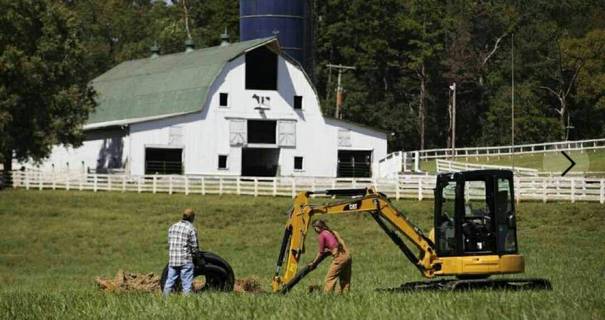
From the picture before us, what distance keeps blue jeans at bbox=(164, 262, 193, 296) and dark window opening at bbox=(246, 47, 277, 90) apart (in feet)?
149

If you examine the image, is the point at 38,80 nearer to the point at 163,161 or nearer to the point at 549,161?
the point at 163,161

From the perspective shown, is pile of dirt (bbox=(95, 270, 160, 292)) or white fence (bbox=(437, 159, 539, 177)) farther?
white fence (bbox=(437, 159, 539, 177))

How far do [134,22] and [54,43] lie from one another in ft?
148

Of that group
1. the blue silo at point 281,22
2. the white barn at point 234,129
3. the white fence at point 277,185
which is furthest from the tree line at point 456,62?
the white fence at point 277,185

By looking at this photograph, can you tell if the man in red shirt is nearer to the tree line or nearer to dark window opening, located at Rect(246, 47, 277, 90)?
dark window opening, located at Rect(246, 47, 277, 90)

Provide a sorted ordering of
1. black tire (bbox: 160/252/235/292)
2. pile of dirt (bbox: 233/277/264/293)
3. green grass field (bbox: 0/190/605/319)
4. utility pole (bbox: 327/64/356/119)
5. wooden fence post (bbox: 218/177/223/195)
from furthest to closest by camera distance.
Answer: utility pole (bbox: 327/64/356/119)
wooden fence post (bbox: 218/177/223/195)
pile of dirt (bbox: 233/277/264/293)
black tire (bbox: 160/252/235/292)
green grass field (bbox: 0/190/605/319)

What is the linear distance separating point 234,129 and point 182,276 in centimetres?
4453

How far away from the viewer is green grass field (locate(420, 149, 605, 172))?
61469 millimetres

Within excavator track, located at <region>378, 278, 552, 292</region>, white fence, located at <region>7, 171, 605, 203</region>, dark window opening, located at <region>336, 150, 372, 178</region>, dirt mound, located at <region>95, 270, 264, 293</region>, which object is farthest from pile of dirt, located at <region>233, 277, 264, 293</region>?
dark window opening, located at <region>336, 150, 372, 178</region>

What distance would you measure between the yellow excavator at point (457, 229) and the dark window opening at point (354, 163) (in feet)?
151

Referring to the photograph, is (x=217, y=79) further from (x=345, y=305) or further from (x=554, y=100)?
(x=345, y=305)

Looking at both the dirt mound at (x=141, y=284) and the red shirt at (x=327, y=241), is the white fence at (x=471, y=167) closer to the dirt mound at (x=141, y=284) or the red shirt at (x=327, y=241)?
the dirt mound at (x=141, y=284)

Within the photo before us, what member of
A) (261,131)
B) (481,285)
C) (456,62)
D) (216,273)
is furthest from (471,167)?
(481,285)

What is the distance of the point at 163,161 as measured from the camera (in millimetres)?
62250
